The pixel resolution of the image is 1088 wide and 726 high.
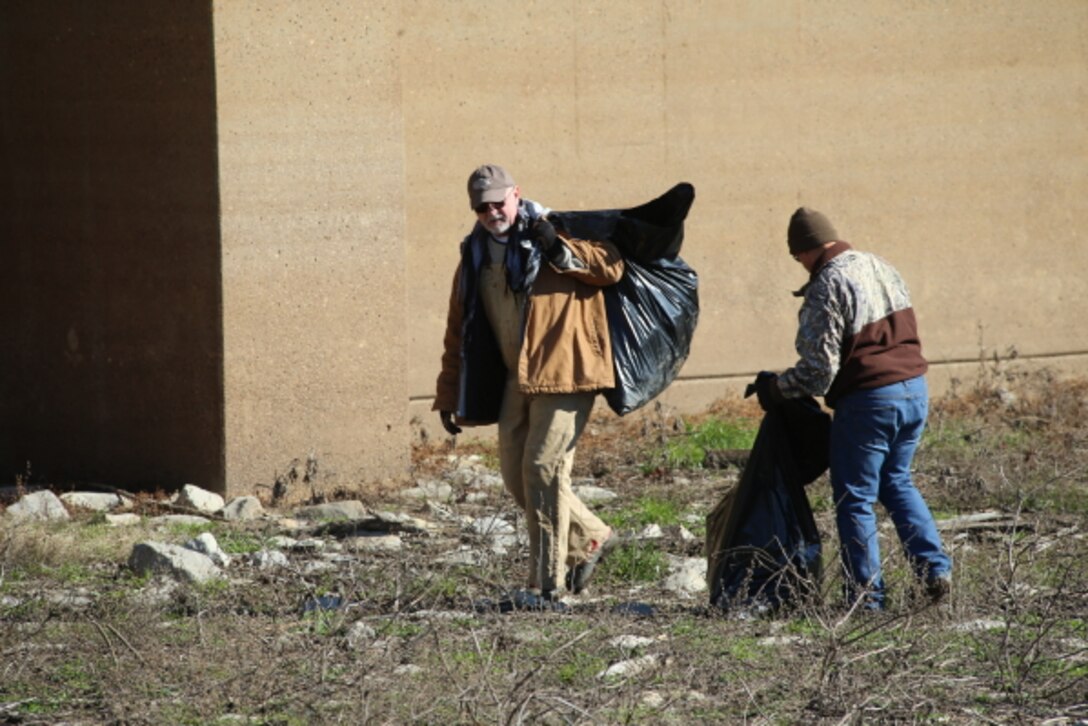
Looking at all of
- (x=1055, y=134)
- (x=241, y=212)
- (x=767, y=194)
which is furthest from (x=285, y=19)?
(x=1055, y=134)

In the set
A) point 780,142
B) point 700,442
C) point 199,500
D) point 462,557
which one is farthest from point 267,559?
point 780,142

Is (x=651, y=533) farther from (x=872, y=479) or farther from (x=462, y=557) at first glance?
(x=872, y=479)

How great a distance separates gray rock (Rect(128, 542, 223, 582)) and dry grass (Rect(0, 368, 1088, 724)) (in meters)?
0.10

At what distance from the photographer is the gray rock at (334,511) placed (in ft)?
29.0

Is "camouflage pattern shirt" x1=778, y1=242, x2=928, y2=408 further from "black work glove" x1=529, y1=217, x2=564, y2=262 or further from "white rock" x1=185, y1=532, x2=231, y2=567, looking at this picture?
"white rock" x1=185, y1=532, x2=231, y2=567

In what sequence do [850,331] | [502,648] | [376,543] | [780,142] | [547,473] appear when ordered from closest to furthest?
[502,648] → [850,331] → [547,473] → [376,543] → [780,142]

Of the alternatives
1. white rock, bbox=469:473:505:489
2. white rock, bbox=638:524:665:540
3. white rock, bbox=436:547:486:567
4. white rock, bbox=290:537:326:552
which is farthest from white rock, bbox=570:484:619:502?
white rock, bbox=290:537:326:552

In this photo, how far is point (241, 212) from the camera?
29.4ft

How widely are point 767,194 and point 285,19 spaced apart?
3.72 m

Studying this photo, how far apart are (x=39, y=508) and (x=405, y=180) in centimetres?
279

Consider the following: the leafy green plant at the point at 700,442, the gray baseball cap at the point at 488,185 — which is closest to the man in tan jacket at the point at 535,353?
the gray baseball cap at the point at 488,185

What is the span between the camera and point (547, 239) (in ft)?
21.9

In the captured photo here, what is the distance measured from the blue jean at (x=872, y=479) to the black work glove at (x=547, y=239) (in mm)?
1222

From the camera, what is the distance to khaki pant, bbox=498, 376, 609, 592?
6.86m
